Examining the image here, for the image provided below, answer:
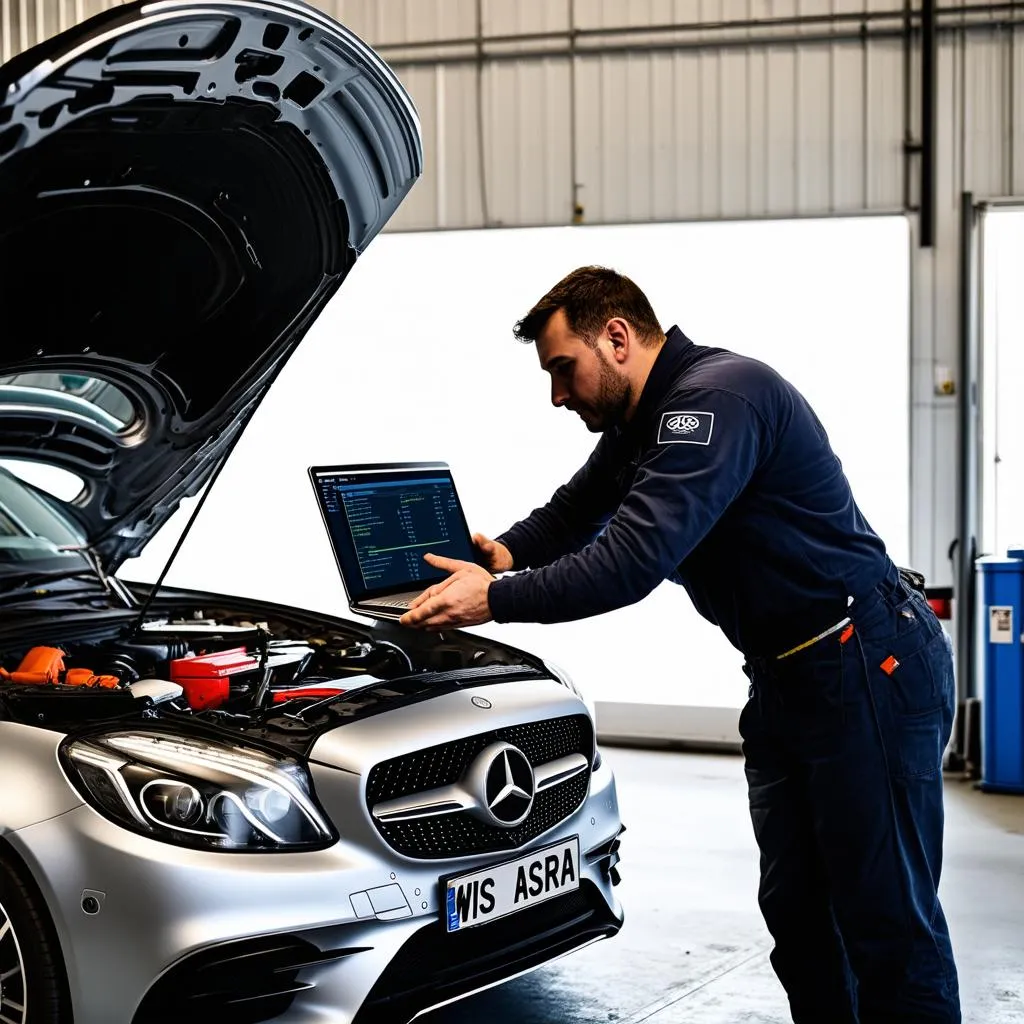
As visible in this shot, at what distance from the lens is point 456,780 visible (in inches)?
105

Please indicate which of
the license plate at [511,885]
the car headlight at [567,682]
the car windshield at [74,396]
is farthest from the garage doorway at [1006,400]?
the car windshield at [74,396]

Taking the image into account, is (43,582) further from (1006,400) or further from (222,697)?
(1006,400)

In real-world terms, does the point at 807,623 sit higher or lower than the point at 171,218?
lower

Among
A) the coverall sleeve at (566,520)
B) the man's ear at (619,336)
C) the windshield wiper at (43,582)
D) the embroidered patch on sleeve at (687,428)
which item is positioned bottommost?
the windshield wiper at (43,582)

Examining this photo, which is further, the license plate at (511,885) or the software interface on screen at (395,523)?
the software interface on screen at (395,523)

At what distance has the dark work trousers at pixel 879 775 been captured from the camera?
7.94 ft

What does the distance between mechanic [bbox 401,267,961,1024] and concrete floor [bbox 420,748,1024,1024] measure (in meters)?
0.72

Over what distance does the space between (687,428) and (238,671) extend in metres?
1.31

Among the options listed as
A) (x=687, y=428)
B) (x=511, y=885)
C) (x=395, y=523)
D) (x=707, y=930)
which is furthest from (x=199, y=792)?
(x=707, y=930)

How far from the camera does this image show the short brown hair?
259cm

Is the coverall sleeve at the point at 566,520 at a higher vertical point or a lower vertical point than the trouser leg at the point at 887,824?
higher

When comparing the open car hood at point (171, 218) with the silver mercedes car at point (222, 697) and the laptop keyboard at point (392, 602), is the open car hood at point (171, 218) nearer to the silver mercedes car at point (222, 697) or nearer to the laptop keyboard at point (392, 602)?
the silver mercedes car at point (222, 697)

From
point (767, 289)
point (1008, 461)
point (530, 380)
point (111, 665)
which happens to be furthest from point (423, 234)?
point (111, 665)

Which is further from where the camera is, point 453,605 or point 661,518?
point 453,605
